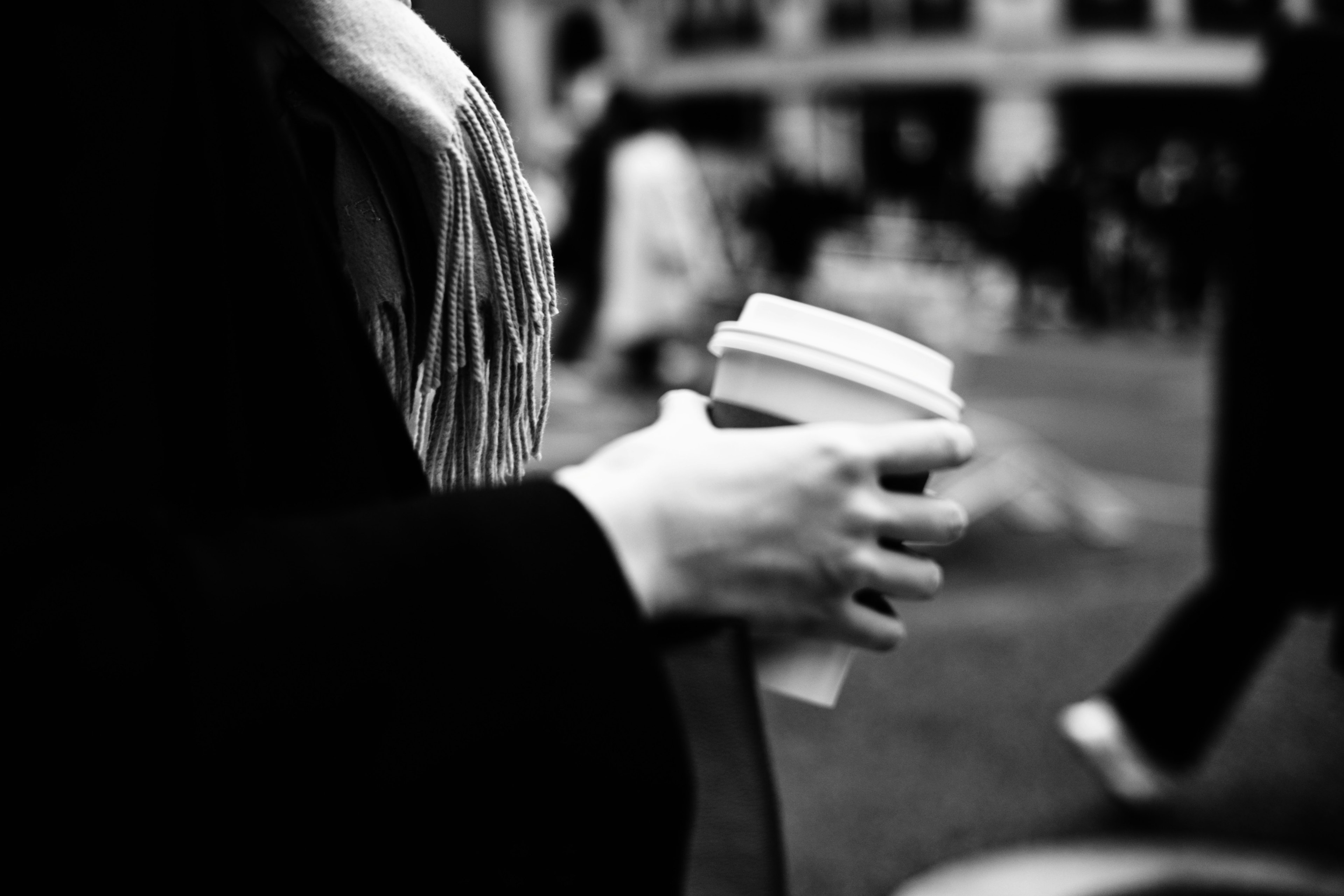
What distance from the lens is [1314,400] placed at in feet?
9.98

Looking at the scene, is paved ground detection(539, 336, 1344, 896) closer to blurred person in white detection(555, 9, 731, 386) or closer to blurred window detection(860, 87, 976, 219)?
blurred person in white detection(555, 9, 731, 386)

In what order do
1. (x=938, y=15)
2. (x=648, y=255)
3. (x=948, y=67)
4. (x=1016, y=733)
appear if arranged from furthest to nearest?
(x=938, y=15) < (x=948, y=67) < (x=648, y=255) < (x=1016, y=733)

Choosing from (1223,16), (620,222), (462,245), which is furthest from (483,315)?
(1223,16)

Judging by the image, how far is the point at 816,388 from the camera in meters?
0.94

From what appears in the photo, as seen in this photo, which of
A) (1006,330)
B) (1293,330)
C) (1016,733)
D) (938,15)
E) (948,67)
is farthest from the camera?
(938,15)

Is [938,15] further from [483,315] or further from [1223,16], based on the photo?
[483,315]

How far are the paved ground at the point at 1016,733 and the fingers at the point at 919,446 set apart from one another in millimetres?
2208

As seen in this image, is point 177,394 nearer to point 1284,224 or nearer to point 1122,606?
point 1284,224

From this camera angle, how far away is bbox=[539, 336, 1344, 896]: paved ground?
3.18 meters

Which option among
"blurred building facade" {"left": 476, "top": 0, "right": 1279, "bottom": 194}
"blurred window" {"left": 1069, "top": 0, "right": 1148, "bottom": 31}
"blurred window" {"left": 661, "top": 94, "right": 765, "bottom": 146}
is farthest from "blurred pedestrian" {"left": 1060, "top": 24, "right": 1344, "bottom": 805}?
"blurred window" {"left": 661, "top": 94, "right": 765, "bottom": 146}

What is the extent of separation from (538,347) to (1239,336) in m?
2.58

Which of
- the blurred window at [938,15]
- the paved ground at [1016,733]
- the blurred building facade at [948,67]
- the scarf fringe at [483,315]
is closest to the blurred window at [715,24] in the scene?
the blurred building facade at [948,67]

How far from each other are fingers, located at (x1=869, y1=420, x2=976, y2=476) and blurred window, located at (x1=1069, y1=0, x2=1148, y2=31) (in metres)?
28.8

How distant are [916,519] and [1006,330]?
16151 millimetres
